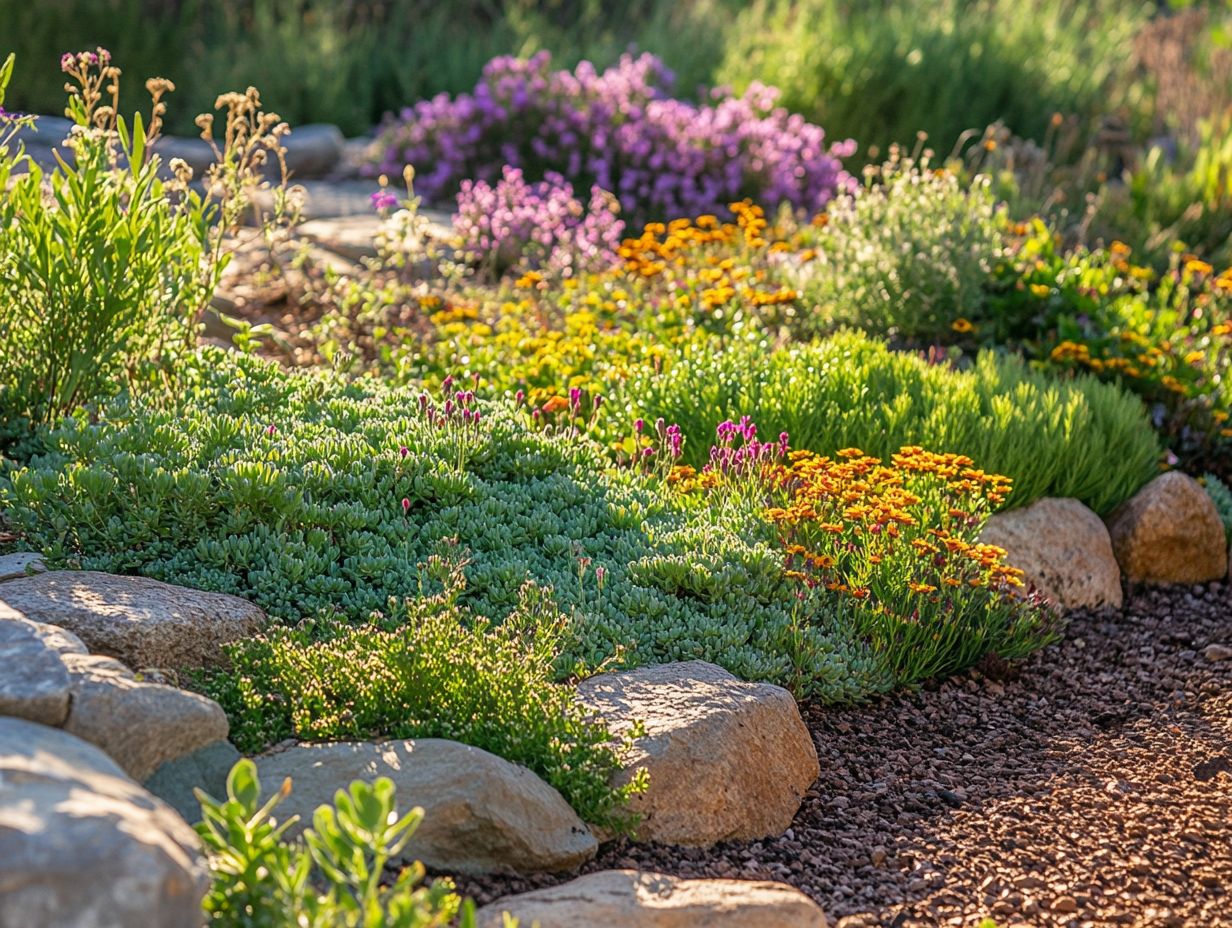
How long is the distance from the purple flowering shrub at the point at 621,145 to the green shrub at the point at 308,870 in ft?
22.8

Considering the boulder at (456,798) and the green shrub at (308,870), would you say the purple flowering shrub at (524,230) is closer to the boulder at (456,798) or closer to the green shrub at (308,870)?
the boulder at (456,798)

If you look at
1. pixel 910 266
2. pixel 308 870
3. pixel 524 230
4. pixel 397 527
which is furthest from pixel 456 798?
pixel 524 230

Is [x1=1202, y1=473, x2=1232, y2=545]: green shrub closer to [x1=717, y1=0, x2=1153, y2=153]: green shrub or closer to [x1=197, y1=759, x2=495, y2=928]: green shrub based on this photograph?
[x1=197, y1=759, x2=495, y2=928]: green shrub

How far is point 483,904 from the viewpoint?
9.65ft

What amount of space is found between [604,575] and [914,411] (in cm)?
199

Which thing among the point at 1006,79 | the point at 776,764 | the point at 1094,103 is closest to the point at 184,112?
the point at 1006,79

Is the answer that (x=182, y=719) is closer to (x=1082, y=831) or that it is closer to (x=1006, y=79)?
(x=1082, y=831)

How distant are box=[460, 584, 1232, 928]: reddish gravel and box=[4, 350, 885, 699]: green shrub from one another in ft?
1.12

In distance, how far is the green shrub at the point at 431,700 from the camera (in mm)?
3230

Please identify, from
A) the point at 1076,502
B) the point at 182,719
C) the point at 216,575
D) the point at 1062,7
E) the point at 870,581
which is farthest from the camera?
Answer: the point at 1062,7

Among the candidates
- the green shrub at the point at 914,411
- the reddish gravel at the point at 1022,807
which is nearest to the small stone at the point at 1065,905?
the reddish gravel at the point at 1022,807

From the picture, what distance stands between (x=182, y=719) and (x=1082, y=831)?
2188mm

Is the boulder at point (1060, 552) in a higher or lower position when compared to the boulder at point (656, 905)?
lower

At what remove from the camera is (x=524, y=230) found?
7957mm
